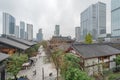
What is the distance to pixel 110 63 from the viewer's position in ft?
95.3

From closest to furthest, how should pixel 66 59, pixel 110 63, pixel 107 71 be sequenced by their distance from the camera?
pixel 66 59 < pixel 107 71 < pixel 110 63

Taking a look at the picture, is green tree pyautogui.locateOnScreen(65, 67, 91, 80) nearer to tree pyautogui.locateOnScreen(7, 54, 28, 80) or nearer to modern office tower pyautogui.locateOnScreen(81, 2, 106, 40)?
tree pyautogui.locateOnScreen(7, 54, 28, 80)

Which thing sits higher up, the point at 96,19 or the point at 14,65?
the point at 96,19

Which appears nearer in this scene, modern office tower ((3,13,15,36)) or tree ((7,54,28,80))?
tree ((7,54,28,80))

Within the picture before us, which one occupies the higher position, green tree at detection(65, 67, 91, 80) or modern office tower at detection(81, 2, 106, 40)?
modern office tower at detection(81, 2, 106, 40)

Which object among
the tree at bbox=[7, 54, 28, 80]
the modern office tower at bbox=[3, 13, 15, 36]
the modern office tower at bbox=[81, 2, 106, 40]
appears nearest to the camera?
the tree at bbox=[7, 54, 28, 80]

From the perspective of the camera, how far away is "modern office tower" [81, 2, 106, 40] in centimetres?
13338

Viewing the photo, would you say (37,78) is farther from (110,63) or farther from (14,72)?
(110,63)

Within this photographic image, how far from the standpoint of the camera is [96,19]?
136 m

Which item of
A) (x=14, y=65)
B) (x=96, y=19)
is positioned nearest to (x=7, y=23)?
(x=96, y=19)

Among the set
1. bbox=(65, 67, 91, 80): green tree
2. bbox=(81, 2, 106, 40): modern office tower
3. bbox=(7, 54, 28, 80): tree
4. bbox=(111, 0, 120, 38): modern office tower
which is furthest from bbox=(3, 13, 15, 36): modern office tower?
bbox=(65, 67, 91, 80): green tree

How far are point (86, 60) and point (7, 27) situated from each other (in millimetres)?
86466

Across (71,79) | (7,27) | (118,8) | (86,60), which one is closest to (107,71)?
(86,60)

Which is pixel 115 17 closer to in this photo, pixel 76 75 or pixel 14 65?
pixel 14 65
